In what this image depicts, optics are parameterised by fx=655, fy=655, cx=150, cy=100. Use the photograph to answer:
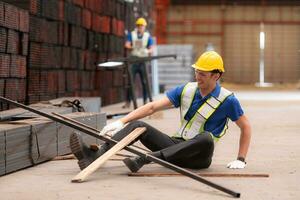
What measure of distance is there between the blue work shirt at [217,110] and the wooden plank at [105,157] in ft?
1.61

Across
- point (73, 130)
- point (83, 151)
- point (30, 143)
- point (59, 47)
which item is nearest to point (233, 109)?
point (83, 151)

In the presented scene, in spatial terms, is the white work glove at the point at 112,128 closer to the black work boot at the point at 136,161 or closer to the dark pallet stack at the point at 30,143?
the black work boot at the point at 136,161

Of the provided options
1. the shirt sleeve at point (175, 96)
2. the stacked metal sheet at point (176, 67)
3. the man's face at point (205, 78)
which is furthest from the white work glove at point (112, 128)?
the stacked metal sheet at point (176, 67)

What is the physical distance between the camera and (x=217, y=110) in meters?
6.04

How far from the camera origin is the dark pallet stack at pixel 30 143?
6043 millimetres

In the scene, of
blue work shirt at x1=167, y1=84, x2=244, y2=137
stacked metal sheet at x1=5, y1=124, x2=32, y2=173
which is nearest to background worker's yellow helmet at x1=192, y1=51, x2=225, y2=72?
blue work shirt at x1=167, y1=84, x2=244, y2=137

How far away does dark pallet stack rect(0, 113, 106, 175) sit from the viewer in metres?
6.04

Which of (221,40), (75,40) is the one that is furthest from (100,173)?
(221,40)

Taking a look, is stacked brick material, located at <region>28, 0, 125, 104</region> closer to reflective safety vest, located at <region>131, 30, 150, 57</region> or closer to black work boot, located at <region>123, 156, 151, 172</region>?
reflective safety vest, located at <region>131, 30, 150, 57</region>

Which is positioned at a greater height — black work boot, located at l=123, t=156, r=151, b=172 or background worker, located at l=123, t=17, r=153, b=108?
background worker, located at l=123, t=17, r=153, b=108

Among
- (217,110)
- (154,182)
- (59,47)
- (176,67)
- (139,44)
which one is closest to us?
(154,182)

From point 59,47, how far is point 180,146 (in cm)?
730

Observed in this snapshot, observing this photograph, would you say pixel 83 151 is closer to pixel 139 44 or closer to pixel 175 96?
pixel 175 96

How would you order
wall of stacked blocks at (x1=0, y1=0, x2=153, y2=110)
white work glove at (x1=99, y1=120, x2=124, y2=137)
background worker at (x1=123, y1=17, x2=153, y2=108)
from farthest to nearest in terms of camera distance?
background worker at (x1=123, y1=17, x2=153, y2=108) < wall of stacked blocks at (x1=0, y1=0, x2=153, y2=110) < white work glove at (x1=99, y1=120, x2=124, y2=137)
